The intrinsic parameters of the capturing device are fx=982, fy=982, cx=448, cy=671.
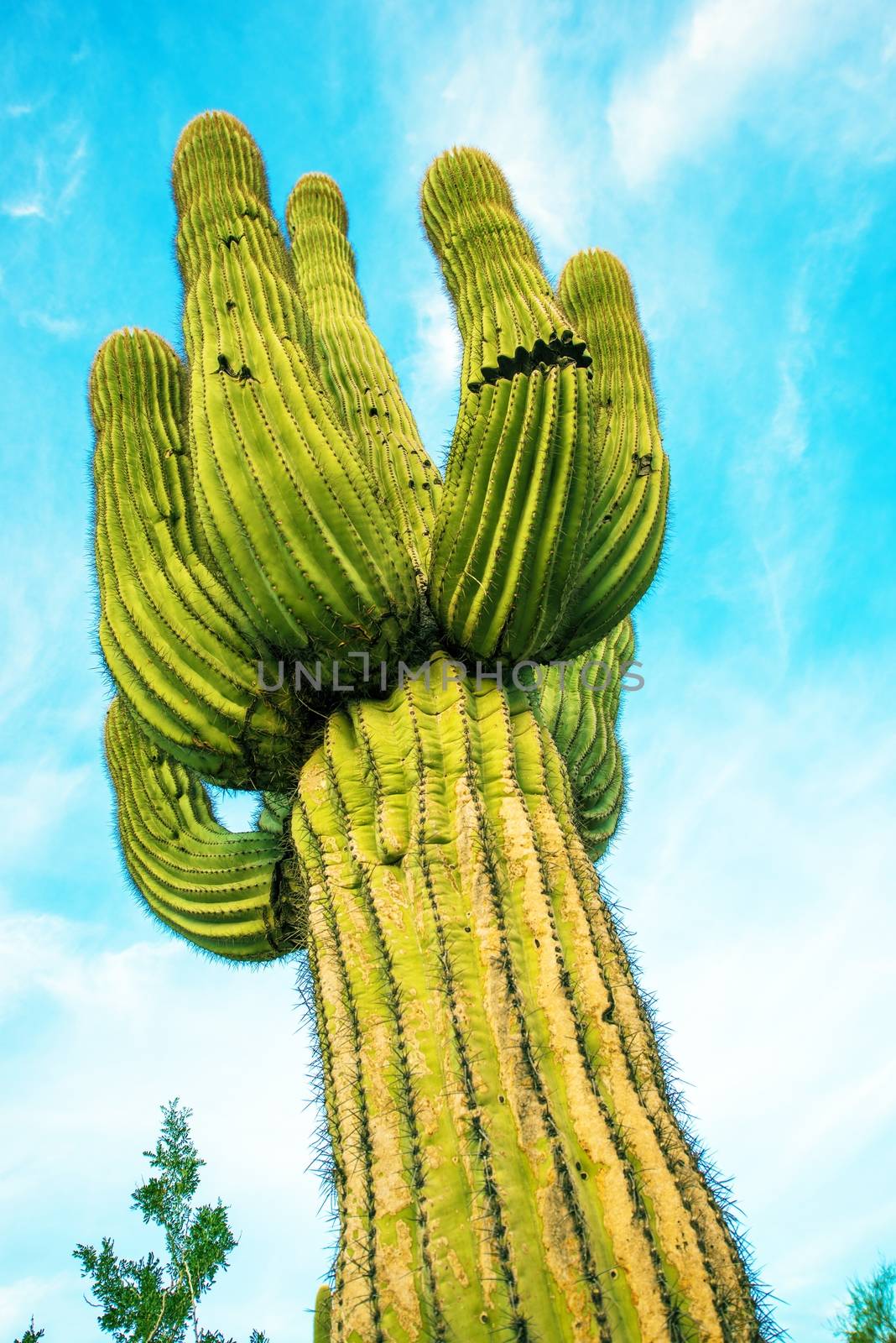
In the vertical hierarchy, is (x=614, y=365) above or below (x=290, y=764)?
above

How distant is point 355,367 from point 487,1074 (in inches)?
142

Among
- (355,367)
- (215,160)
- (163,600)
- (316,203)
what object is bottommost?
(163,600)

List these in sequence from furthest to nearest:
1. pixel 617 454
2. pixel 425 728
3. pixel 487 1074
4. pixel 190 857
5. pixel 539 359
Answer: pixel 190 857, pixel 617 454, pixel 539 359, pixel 425 728, pixel 487 1074

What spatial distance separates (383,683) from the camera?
10.6 feet

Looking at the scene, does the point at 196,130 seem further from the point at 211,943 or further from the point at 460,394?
the point at 211,943

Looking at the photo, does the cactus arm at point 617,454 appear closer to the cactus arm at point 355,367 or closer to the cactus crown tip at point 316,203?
the cactus arm at point 355,367

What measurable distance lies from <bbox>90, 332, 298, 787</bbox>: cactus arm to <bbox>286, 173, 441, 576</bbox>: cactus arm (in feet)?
2.47

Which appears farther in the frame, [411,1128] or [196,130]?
[196,130]

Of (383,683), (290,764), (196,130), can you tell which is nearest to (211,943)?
(290,764)

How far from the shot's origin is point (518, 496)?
3.09m

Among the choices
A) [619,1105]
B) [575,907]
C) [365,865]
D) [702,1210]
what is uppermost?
[365,865]

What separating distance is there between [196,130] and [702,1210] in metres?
5.03

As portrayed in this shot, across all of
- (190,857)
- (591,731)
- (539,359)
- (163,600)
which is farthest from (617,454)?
(190,857)

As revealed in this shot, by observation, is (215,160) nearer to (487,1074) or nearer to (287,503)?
(287,503)
